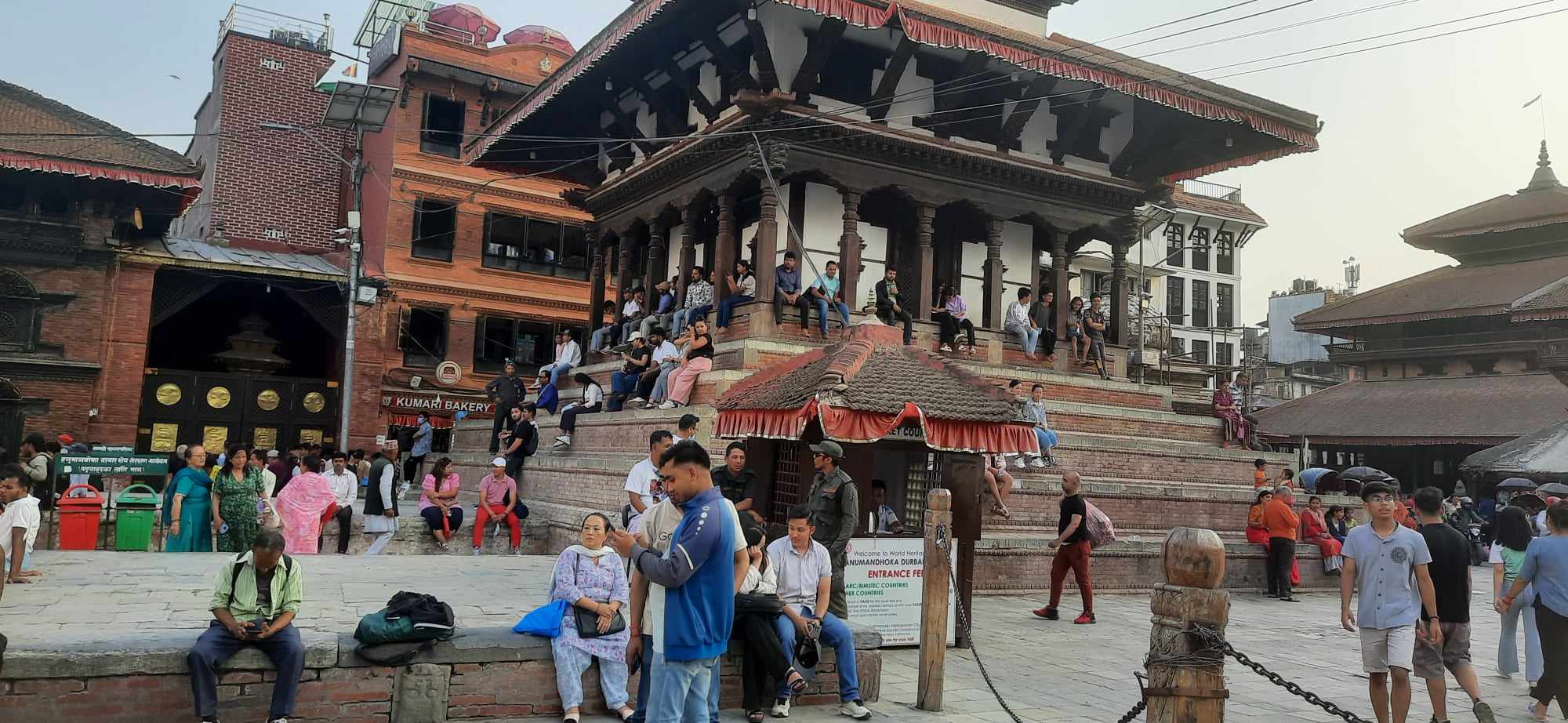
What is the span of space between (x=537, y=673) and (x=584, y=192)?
19702 mm

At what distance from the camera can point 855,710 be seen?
725 centimetres

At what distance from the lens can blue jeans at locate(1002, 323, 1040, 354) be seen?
64.5 feet

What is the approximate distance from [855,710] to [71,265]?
23397 mm

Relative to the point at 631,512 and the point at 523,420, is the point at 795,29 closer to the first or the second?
the point at 523,420

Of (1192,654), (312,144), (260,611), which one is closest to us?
(1192,654)

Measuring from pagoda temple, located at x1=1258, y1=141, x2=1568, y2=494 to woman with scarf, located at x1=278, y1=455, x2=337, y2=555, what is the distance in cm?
Answer: 2875

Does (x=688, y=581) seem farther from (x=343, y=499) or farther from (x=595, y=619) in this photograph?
(x=343, y=499)

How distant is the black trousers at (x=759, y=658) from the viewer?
23.1ft

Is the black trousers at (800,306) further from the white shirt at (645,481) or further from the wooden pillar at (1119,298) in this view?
the wooden pillar at (1119,298)

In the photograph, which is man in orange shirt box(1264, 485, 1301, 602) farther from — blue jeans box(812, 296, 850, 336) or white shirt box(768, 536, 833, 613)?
white shirt box(768, 536, 833, 613)

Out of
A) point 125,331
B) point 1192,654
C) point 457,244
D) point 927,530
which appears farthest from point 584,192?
point 1192,654

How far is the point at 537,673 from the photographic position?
6.94 metres

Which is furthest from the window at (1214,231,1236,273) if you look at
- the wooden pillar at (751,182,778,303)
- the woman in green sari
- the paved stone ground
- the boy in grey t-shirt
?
the woman in green sari

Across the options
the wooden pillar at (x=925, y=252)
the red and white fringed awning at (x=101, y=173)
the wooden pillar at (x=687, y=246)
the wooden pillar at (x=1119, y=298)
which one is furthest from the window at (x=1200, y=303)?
the red and white fringed awning at (x=101, y=173)
